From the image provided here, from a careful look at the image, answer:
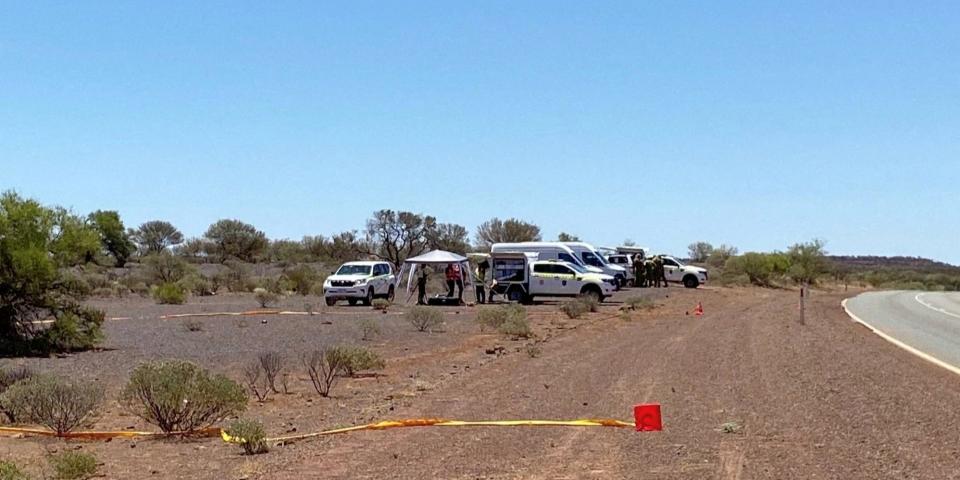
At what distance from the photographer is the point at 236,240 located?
10162 centimetres

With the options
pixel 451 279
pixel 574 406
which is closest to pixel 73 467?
pixel 574 406

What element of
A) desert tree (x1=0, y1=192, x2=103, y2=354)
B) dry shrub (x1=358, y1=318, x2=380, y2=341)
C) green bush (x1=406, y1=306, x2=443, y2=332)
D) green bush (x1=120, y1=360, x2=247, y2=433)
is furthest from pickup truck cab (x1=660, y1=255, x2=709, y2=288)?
green bush (x1=120, y1=360, x2=247, y2=433)

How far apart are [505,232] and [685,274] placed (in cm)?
3739

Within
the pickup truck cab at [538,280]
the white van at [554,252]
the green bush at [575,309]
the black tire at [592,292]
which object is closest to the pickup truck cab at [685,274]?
the white van at [554,252]

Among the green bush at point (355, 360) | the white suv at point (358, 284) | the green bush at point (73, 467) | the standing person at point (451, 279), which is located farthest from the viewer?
A: the standing person at point (451, 279)

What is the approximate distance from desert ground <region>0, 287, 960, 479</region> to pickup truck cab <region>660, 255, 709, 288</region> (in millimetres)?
37720

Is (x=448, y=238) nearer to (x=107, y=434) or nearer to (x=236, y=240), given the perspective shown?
(x=236, y=240)

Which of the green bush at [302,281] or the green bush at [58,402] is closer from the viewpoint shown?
the green bush at [58,402]

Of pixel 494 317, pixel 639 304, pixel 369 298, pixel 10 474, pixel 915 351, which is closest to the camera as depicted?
→ pixel 10 474

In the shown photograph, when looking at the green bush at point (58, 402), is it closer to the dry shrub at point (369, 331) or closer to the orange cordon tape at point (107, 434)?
the orange cordon tape at point (107, 434)

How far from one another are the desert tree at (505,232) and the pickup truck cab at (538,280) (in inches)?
2136

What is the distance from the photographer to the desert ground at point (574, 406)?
33.5 feet

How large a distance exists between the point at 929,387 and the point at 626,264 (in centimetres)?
4731

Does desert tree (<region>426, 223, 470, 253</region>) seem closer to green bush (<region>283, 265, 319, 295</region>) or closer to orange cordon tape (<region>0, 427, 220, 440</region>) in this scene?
green bush (<region>283, 265, 319, 295</region>)
